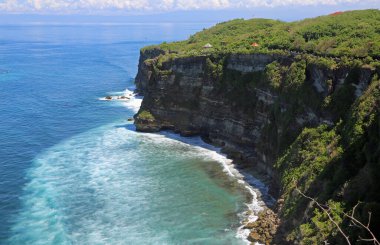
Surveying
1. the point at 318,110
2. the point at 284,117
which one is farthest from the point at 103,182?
the point at 318,110

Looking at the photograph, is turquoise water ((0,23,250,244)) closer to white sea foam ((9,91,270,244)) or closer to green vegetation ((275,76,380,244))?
white sea foam ((9,91,270,244))

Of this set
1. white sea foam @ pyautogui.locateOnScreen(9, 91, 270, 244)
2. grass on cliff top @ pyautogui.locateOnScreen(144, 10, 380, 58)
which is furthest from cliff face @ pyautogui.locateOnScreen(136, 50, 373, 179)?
grass on cliff top @ pyautogui.locateOnScreen(144, 10, 380, 58)

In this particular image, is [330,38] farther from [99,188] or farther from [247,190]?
[99,188]

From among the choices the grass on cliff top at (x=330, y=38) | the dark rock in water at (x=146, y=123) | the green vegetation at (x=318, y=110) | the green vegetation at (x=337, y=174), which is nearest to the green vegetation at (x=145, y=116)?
the dark rock in water at (x=146, y=123)

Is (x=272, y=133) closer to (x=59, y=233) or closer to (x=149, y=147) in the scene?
(x=149, y=147)

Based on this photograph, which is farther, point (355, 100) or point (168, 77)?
point (168, 77)

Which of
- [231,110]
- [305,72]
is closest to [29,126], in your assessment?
[231,110]

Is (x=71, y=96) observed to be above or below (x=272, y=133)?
below
